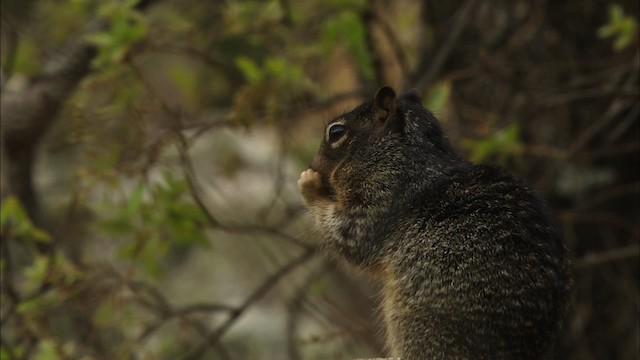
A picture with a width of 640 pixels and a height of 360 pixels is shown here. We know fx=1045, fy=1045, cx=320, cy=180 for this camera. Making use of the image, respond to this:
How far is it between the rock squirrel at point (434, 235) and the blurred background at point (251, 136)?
19cm

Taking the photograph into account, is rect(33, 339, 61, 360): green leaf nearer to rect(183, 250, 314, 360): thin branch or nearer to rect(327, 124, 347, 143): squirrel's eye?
rect(183, 250, 314, 360): thin branch

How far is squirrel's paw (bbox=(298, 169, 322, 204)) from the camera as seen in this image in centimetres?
266

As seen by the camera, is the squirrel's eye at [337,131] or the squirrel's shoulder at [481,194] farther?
the squirrel's eye at [337,131]

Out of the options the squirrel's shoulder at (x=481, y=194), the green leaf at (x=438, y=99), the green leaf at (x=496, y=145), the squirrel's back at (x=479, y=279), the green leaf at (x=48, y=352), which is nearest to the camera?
the squirrel's back at (x=479, y=279)

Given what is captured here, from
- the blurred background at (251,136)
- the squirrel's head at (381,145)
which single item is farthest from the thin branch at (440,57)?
the squirrel's head at (381,145)

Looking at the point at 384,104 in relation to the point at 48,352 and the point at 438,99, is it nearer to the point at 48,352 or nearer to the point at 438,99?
the point at 438,99

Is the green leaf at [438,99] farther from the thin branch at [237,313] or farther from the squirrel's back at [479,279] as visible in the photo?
the squirrel's back at [479,279]

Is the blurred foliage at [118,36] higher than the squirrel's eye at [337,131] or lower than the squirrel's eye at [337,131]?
higher

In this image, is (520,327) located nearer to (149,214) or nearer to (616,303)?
(149,214)

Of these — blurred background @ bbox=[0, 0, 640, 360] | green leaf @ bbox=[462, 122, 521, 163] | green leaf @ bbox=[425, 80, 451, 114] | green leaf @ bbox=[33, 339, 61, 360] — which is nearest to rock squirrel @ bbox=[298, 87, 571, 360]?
blurred background @ bbox=[0, 0, 640, 360]

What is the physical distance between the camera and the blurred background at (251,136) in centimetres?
344

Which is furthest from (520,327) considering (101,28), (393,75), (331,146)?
(393,75)

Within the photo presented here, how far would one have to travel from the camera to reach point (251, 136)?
171 inches

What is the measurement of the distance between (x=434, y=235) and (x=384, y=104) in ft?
1.40
